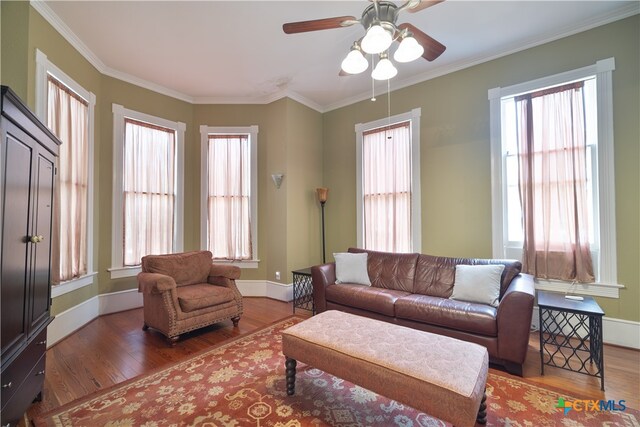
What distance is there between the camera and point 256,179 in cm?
468

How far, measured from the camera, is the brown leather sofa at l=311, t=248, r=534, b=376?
229 centimetres

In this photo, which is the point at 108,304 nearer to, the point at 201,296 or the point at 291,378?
the point at 201,296

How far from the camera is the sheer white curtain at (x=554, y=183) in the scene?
2.92 m

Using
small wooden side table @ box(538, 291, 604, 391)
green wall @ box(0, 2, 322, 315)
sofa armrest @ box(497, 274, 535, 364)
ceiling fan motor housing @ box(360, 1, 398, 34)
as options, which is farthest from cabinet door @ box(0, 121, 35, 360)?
small wooden side table @ box(538, 291, 604, 391)

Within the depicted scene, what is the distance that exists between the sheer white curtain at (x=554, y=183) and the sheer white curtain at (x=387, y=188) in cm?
138

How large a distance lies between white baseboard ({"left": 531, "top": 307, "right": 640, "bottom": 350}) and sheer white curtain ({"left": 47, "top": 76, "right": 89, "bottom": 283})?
5.67 metres

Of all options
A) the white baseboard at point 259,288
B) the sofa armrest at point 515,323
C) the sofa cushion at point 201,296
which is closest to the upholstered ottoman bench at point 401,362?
the sofa armrest at point 515,323

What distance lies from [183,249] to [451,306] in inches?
153

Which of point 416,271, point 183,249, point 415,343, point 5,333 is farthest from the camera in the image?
point 183,249

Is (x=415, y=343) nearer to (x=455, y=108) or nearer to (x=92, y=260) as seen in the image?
(x=455, y=108)

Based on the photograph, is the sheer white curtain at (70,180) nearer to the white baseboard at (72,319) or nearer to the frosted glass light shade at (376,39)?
the white baseboard at (72,319)

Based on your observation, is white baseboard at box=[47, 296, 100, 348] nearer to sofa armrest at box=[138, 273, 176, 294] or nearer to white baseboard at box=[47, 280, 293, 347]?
white baseboard at box=[47, 280, 293, 347]

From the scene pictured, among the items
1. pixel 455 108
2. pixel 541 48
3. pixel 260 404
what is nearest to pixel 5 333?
pixel 260 404

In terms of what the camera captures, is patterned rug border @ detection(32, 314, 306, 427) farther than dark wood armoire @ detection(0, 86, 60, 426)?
Yes
